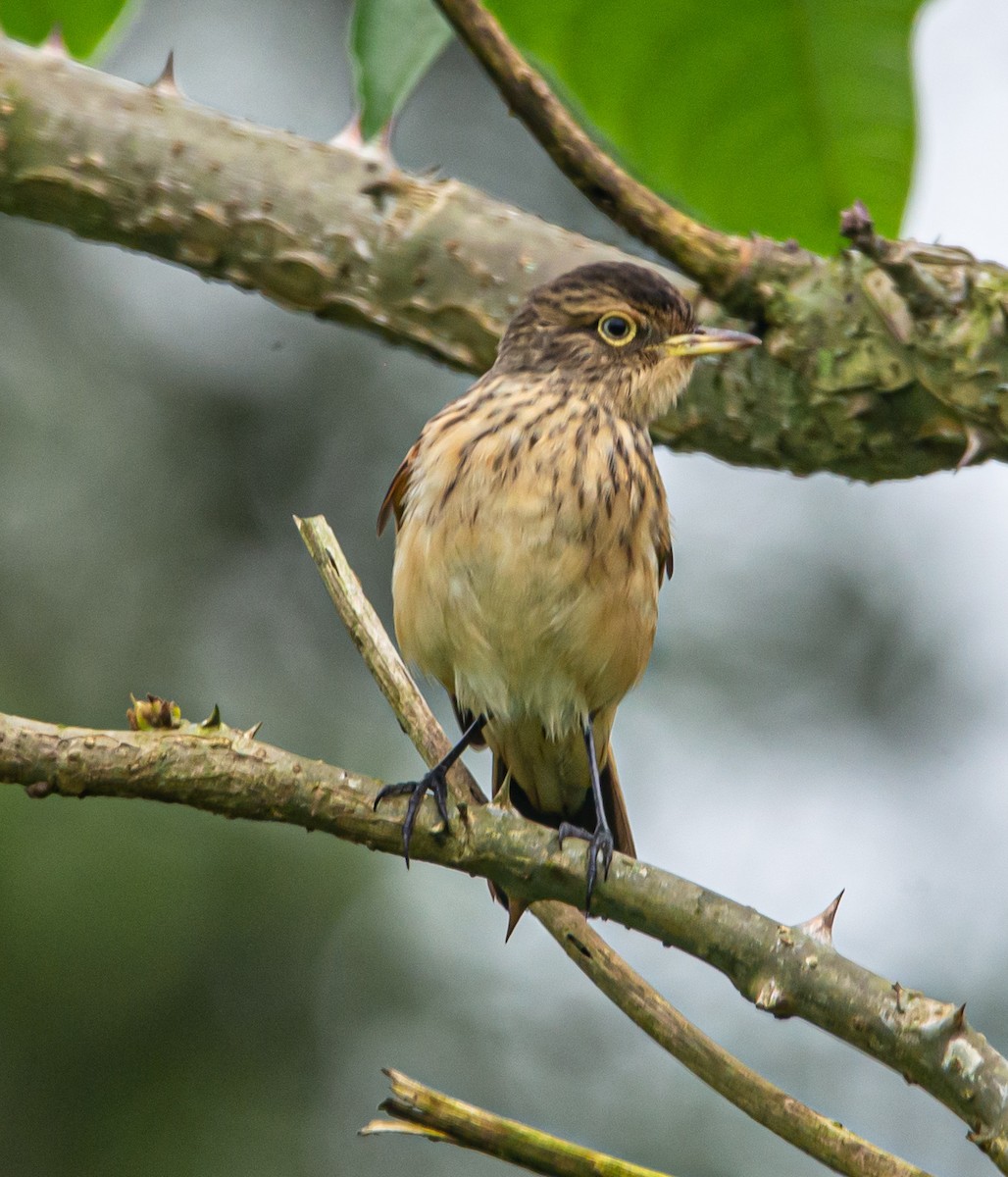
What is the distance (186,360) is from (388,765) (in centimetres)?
319

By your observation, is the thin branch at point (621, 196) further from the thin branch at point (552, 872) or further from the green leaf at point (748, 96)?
the thin branch at point (552, 872)

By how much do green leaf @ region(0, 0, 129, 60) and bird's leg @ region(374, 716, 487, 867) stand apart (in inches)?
59.1

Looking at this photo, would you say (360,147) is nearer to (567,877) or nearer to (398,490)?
(398,490)

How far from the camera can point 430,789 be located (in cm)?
363

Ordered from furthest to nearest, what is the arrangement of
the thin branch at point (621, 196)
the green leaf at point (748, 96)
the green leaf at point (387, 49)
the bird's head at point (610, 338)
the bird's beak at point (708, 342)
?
the bird's head at point (610, 338), the bird's beak at point (708, 342), the thin branch at point (621, 196), the green leaf at point (387, 49), the green leaf at point (748, 96)

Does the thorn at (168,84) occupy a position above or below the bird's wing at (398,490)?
above

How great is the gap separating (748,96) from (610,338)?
8.40 ft

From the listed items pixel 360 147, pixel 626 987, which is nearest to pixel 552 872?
pixel 626 987

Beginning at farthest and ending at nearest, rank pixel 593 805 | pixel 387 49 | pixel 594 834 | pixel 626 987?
pixel 593 805, pixel 594 834, pixel 626 987, pixel 387 49

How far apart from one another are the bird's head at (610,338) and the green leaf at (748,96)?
188 centimetres

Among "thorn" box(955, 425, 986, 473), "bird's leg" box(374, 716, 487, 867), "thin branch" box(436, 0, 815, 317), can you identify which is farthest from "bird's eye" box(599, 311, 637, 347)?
"bird's leg" box(374, 716, 487, 867)

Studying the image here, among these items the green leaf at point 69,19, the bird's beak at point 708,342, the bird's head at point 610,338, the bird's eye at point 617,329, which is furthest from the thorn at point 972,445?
the green leaf at point 69,19

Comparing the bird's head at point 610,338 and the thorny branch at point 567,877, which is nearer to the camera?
the thorny branch at point 567,877

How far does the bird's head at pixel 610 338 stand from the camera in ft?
14.5
